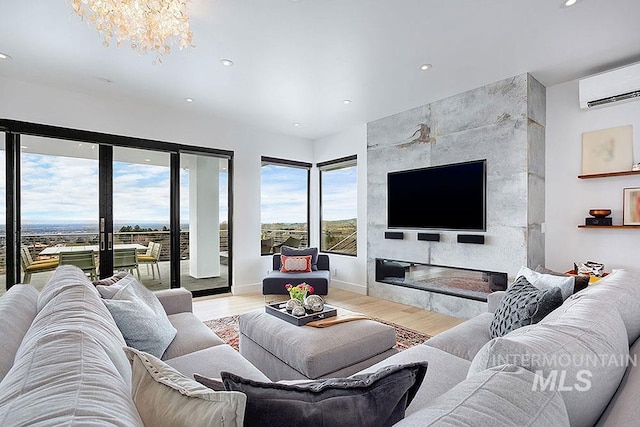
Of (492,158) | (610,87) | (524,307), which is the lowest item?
(524,307)

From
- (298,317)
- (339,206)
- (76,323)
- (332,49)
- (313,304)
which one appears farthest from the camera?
(339,206)

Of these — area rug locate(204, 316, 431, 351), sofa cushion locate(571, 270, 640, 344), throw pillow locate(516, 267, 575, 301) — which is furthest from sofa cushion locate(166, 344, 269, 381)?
throw pillow locate(516, 267, 575, 301)

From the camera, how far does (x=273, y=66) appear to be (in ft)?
10.3

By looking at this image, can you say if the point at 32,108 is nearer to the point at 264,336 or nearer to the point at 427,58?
the point at 264,336

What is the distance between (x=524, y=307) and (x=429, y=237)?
2520 millimetres

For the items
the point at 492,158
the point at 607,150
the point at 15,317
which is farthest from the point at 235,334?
the point at 607,150

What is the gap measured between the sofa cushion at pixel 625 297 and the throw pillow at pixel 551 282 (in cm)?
29

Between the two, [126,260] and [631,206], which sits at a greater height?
[631,206]

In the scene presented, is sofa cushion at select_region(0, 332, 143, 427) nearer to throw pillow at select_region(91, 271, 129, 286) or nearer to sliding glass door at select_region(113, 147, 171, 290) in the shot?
throw pillow at select_region(91, 271, 129, 286)

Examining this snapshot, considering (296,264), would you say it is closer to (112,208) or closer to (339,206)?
(339,206)

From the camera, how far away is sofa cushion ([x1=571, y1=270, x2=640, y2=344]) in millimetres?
1172

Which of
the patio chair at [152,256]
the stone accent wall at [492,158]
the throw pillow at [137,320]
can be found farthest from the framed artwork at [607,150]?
the patio chair at [152,256]

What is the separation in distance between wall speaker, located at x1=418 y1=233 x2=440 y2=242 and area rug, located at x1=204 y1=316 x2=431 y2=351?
1229 mm

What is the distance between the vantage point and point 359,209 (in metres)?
5.27
